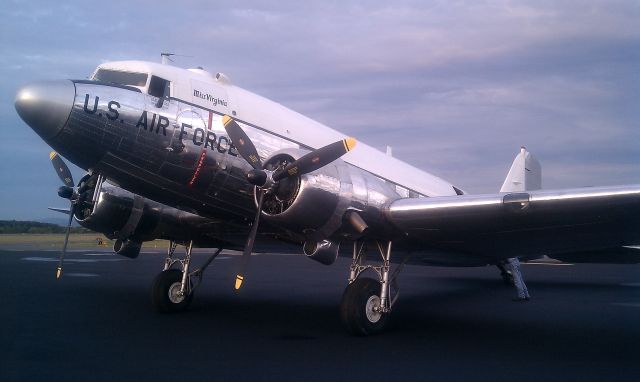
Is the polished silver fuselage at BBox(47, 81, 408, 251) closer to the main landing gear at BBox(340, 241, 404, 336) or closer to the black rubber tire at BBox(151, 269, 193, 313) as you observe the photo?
the main landing gear at BBox(340, 241, 404, 336)

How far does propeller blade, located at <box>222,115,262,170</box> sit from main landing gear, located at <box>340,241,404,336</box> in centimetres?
229

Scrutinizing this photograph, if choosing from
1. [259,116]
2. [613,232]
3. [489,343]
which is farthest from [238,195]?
[613,232]

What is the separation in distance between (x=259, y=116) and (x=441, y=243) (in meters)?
3.98

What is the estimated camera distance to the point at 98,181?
31.6ft

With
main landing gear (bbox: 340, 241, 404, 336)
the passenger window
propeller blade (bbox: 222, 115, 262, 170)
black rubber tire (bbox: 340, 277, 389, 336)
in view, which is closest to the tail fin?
main landing gear (bbox: 340, 241, 404, 336)

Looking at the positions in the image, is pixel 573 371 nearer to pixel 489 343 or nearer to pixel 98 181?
pixel 489 343

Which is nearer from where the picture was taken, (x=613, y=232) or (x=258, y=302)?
(x=613, y=232)

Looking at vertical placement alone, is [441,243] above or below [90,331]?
above

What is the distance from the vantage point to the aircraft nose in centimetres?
754

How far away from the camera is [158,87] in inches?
344

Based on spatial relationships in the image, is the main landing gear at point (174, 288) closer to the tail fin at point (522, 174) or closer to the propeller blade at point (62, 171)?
the propeller blade at point (62, 171)

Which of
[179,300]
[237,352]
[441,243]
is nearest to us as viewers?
[237,352]

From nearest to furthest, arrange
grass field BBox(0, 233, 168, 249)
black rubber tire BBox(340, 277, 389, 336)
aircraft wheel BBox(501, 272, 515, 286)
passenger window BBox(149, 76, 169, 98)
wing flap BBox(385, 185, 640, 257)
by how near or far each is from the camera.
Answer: wing flap BBox(385, 185, 640, 257), passenger window BBox(149, 76, 169, 98), black rubber tire BBox(340, 277, 389, 336), aircraft wheel BBox(501, 272, 515, 286), grass field BBox(0, 233, 168, 249)

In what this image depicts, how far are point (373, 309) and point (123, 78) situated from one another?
215 inches
